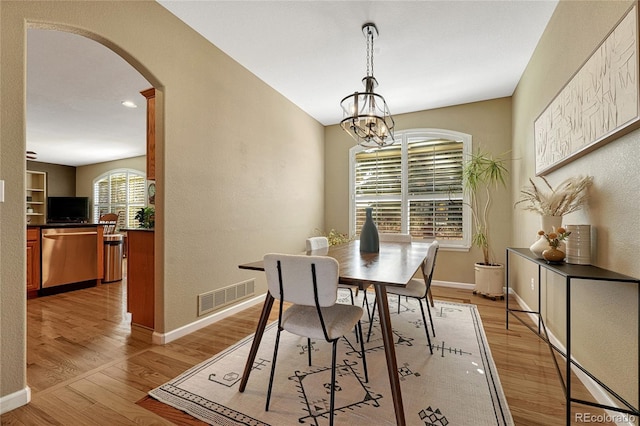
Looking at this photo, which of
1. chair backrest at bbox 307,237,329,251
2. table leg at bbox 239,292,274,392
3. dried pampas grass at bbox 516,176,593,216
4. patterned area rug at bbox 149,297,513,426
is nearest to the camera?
patterned area rug at bbox 149,297,513,426

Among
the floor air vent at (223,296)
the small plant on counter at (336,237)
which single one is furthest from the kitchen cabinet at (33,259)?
the small plant on counter at (336,237)

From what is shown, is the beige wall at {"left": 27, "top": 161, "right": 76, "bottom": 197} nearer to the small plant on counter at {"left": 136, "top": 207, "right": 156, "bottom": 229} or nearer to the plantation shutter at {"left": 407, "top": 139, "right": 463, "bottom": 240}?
the small plant on counter at {"left": 136, "top": 207, "right": 156, "bottom": 229}

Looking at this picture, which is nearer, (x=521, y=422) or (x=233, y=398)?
(x=521, y=422)

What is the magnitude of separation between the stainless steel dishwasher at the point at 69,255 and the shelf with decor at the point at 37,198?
227 inches

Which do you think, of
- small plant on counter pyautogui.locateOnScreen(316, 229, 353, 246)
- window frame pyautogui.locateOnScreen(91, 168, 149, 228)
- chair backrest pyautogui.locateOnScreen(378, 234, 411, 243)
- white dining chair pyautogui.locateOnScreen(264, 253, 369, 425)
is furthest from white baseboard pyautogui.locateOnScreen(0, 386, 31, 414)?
window frame pyautogui.locateOnScreen(91, 168, 149, 228)

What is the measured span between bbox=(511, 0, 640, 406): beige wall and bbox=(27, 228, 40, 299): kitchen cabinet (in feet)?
18.3

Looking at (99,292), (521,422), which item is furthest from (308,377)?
(99,292)

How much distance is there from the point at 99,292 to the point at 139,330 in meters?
1.95

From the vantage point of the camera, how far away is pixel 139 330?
8.57 ft

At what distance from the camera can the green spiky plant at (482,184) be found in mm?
3727

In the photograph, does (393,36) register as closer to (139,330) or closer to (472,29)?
(472,29)

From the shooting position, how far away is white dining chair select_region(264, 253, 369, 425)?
134cm

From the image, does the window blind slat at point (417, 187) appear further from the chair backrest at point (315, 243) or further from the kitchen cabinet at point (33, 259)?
the kitchen cabinet at point (33, 259)

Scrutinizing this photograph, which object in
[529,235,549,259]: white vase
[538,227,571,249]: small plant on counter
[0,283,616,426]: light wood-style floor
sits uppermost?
[538,227,571,249]: small plant on counter
